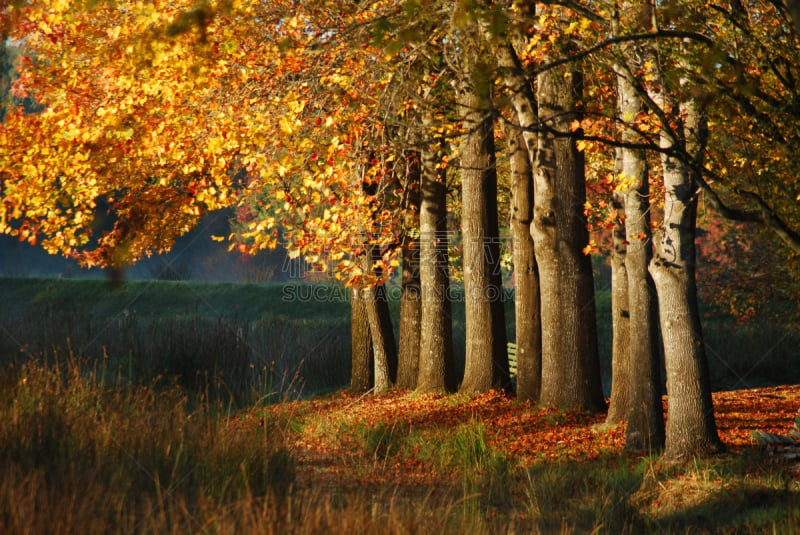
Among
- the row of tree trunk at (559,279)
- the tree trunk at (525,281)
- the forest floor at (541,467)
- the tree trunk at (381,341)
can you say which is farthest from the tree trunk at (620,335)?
the tree trunk at (381,341)

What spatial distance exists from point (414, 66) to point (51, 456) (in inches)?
281

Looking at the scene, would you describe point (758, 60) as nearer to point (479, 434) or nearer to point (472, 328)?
point (479, 434)

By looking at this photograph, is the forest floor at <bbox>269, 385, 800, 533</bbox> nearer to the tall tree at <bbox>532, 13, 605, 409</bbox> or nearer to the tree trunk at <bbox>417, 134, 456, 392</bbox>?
the tall tree at <bbox>532, 13, 605, 409</bbox>

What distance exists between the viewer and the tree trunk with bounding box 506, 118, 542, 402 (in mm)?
11836

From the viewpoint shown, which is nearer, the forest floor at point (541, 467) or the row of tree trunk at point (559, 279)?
the forest floor at point (541, 467)

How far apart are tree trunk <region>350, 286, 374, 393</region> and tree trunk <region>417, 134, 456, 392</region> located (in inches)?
69.2

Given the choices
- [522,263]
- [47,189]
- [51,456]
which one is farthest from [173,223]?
[51,456]

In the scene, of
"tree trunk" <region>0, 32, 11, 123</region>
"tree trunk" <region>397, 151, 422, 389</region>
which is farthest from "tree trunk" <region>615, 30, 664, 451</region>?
"tree trunk" <region>0, 32, 11, 123</region>

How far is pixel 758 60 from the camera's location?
690 cm

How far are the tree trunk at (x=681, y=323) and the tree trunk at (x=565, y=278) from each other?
8.28 feet

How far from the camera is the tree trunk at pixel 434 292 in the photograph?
41.4ft

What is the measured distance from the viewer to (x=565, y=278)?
10961mm

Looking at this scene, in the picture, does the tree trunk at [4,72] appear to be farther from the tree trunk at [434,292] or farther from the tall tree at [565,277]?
the tall tree at [565,277]

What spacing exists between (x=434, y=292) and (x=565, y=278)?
2.42 m
